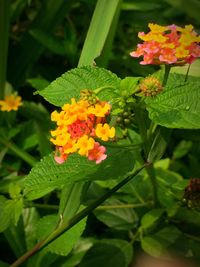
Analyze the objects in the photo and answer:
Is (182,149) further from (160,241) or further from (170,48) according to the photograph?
(170,48)

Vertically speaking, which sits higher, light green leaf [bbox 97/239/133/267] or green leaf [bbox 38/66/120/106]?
green leaf [bbox 38/66/120/106]

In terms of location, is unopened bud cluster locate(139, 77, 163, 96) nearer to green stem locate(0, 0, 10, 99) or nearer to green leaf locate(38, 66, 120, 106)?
green leaf locate(38, 66, 120, 106)

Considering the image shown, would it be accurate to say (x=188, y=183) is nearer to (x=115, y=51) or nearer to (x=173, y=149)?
(x=173, y=149)

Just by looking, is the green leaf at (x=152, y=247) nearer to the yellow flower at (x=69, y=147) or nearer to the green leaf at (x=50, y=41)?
the yellow flower at (x=69, y=147)

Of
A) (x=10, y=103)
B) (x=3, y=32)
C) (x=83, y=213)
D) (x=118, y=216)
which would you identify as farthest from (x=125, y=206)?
(x=3, y=32)

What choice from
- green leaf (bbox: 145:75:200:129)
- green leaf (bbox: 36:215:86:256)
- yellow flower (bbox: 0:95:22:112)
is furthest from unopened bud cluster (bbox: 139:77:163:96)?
yellow flower (bbox: 0:95:22:112)

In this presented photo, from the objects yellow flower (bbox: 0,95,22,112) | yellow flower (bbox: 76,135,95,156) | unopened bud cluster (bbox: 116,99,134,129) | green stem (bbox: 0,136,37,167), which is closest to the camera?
yellow flower (bbox: 76,135,95,156)

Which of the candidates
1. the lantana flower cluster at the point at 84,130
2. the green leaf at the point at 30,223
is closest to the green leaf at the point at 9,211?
the green leaf at the point at 30,223
